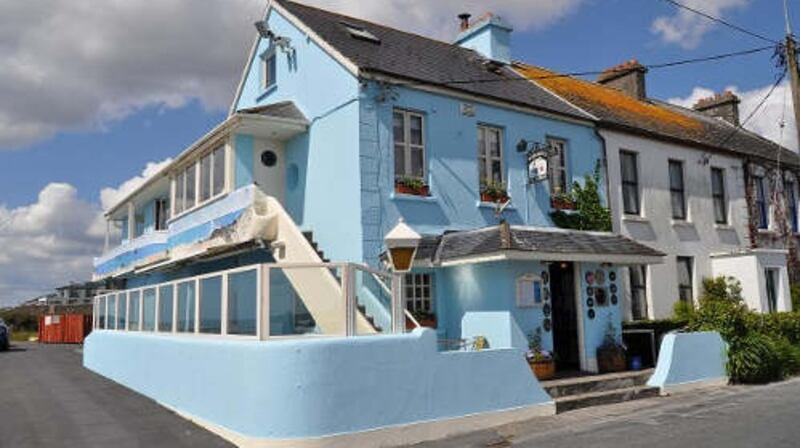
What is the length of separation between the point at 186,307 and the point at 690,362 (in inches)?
408

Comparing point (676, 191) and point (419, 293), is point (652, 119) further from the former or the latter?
point (419, 293)

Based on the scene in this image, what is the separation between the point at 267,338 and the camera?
9.56 m

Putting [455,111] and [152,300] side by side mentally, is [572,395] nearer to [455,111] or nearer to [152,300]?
[455,111]

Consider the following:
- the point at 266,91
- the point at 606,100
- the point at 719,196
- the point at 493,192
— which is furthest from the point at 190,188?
the point at 719,196

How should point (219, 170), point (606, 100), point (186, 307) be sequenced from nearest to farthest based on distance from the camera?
point (186, 307)
point (219, 170)
point (606, 100)

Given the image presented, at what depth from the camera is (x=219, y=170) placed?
17.3m

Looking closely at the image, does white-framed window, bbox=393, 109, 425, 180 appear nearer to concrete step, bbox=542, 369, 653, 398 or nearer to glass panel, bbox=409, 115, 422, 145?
glass panel, bbox=409, 115, 422, 145

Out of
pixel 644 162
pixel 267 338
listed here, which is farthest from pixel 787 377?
pixel 267 338

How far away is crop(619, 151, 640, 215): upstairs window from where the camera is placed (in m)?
19.2

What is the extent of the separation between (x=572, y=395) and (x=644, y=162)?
951 cm

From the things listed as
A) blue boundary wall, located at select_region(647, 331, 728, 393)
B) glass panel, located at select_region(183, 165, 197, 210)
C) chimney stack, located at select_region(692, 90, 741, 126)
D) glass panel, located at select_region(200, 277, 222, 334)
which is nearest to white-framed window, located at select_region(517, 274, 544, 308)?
blue boundary wall, located at select_region(647, 331, 728, 393)

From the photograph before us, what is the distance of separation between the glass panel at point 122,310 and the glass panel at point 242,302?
326 inches

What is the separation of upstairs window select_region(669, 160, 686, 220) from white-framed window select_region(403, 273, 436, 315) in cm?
960

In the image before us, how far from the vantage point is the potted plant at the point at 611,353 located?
575 inches
